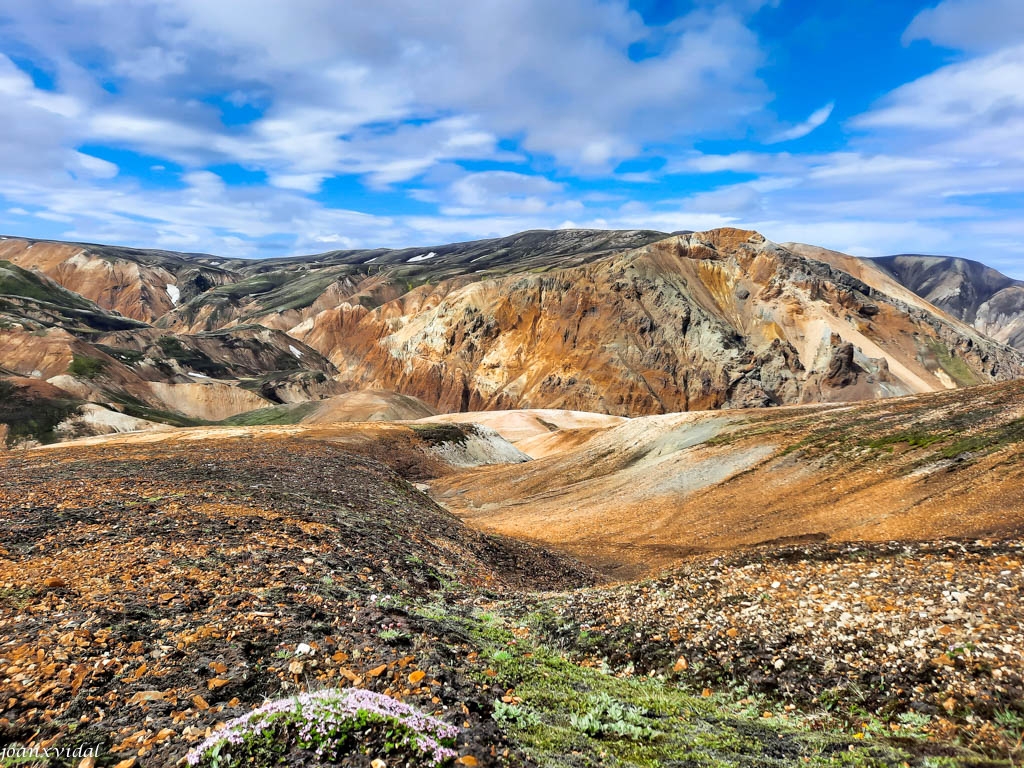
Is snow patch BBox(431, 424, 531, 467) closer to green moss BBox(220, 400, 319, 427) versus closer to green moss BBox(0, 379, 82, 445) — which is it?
green moss BBox(220, 400, 319, 427)

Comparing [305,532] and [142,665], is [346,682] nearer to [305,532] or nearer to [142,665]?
[142,665]

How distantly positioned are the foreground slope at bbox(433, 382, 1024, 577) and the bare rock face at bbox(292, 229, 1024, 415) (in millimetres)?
54770

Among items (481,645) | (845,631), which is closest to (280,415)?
(481,645)

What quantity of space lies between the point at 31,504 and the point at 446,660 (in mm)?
12502

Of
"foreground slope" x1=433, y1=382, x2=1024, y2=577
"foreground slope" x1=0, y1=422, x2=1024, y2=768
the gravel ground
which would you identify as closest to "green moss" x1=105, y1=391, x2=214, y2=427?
"foreground slope" x1=433, y1=382, x2=1024, y2=577

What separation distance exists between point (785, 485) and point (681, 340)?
234 ft

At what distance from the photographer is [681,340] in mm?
93250

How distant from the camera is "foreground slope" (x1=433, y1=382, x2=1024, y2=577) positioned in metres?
18.9

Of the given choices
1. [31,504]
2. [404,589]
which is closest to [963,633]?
[404,589]

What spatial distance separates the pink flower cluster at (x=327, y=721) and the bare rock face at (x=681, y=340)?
82810 millimetres

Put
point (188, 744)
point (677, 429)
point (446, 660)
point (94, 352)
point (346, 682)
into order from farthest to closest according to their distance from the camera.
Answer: point (94, 352) < point (677, 429) < point (446, 660) < point (346, 682) < point (188, 744)

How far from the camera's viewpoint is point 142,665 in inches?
268

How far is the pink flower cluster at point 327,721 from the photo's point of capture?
5.19 metres

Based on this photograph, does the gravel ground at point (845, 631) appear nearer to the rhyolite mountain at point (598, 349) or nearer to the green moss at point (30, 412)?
the rhyolite mountain at point (598, 349)
